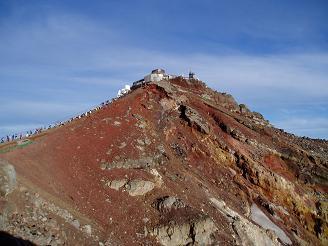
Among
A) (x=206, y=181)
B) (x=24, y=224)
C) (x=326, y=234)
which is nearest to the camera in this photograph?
(x=24, y=224)

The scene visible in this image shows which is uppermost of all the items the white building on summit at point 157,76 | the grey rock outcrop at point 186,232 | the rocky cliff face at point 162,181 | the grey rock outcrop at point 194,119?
the white building on summit at point 157,76

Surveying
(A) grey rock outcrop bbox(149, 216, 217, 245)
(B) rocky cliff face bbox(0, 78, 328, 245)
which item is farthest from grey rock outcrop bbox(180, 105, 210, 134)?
(A) grey rock outcrop bbox(149, 216, 217, 245)

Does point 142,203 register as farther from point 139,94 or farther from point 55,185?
point 139,94

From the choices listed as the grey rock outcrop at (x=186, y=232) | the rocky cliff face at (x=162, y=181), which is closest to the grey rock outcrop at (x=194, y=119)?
the rocky cliff face at (x=162, y=181)

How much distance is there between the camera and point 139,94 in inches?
2223

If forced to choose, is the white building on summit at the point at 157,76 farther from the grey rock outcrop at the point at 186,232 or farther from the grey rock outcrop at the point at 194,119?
the grey rock outcrop at the point at 186,232

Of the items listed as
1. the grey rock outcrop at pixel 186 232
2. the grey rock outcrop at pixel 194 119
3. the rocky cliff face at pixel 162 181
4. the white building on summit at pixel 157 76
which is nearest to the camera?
the rocky cliff face at pixel 162 181

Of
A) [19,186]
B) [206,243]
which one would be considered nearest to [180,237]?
[206,243]

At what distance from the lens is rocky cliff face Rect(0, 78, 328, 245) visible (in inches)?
1350

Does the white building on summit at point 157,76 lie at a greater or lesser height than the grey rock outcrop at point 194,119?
greater

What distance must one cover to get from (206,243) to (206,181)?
33.8 feet

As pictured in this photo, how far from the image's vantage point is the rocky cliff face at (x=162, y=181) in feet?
112

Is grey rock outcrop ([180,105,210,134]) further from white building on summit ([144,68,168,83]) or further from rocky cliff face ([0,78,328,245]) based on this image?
white building on summit ([144,68,168,83])

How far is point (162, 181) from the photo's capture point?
42625 mm
